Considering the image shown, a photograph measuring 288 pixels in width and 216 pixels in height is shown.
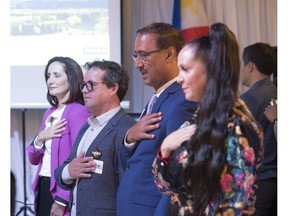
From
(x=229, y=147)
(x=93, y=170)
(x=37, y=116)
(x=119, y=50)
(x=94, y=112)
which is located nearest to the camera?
(x=229, y=147)

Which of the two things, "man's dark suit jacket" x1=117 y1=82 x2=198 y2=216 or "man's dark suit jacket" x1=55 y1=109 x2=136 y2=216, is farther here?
"man's dark suit jacket" x1=55 y1=109 x2=136 y2=216

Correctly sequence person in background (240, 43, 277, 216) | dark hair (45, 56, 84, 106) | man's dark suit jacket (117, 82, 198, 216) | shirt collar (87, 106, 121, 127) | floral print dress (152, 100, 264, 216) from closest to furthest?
floral print dress (152, 100, 264, 216)
man's dark suit jacket (117, 82, 198, 216)
shirt collar (87, 106, 121, 127)
person in background (240, 43, 277, 216)
dark hair (45, 56, 84, 106)

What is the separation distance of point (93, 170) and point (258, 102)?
89 cm

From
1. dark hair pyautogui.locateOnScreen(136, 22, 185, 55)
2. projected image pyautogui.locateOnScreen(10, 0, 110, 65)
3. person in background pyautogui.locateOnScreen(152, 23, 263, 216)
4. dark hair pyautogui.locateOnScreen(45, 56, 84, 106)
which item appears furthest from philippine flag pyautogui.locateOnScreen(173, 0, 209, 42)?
person in background pyautogui.locateOnScreen(152, 23, 263, 216)

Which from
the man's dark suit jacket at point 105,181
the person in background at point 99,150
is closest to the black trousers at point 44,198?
the person in background at point 99,150

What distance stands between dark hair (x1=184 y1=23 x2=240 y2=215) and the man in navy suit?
1.23 feet

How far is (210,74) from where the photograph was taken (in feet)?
4.68

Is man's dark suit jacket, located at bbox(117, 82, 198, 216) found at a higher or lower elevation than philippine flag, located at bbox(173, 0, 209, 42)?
lower

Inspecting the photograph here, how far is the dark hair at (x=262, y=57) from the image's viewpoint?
2723 mm

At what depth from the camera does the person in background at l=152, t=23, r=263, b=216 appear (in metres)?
1.38

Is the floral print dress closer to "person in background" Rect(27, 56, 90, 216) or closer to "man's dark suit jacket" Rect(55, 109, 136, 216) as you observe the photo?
"man's dark suit jacket" Rect(55, 109, 136, 216)

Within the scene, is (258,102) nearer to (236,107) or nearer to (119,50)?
(236,107)

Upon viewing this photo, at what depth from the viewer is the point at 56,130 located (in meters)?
2.70

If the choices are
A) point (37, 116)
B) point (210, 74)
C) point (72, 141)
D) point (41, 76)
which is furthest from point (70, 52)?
point (210, 74)
